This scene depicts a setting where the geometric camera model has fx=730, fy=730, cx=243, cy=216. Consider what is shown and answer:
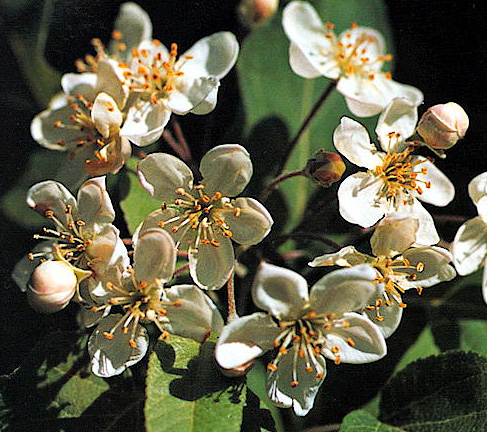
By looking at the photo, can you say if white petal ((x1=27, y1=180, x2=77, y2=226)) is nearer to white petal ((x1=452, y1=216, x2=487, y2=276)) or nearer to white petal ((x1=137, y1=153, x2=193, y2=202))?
white petal ((x1=137, y1=153, x2=193, y2=202))

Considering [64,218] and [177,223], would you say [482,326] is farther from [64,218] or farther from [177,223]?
[64,218]

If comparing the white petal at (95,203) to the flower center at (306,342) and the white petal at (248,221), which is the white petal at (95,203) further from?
the flower center at (306,342)

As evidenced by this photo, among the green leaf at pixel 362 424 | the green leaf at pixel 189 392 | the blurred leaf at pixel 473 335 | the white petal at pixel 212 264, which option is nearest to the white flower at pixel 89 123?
the white petal at pixel 212 264

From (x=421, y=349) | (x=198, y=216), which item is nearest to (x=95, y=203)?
(x=198, y=216)

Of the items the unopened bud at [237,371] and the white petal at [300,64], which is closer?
the unopened bud at [237,371]

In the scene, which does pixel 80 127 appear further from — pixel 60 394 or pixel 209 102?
pixel 60 394

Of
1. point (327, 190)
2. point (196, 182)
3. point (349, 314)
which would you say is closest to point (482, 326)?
point (327, 190)
